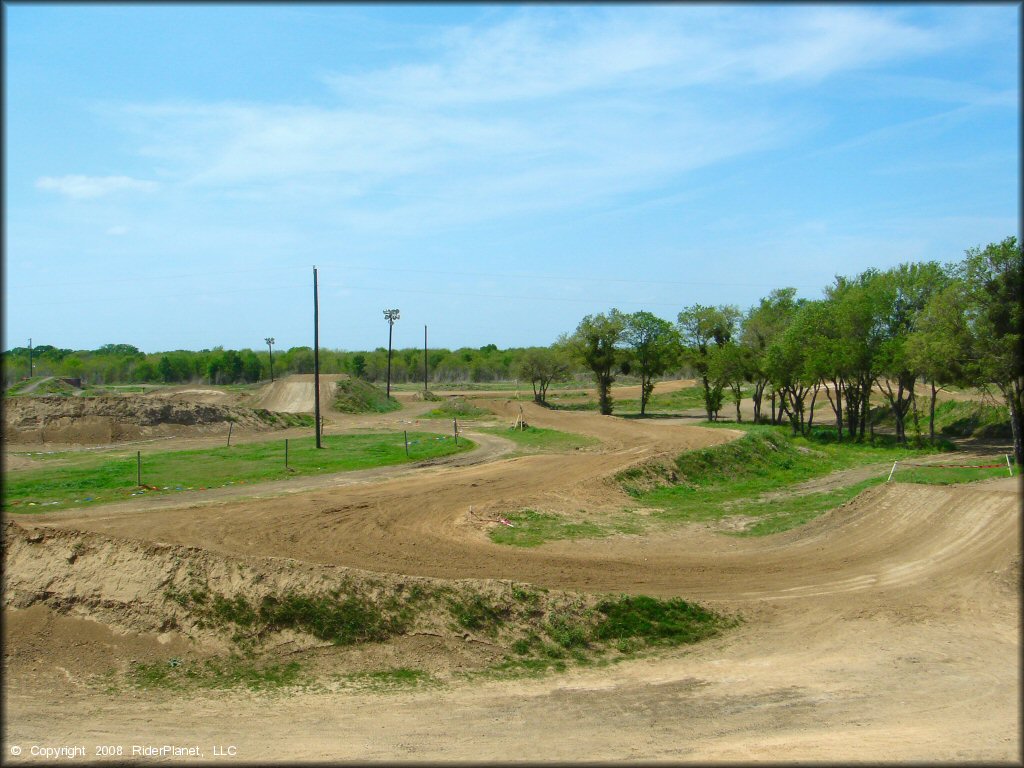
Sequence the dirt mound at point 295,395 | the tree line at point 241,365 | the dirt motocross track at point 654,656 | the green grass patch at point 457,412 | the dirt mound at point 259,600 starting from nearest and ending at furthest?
the dirt motocross track at point 654,656
the dirt mound at point 259,600
the green grass patch at point 457,412
the dirt mound at point 295,395
the tree line at point 241,365

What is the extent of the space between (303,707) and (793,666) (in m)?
8.11

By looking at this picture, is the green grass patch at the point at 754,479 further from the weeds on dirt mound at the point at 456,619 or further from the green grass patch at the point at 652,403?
the green grass patch at the point at 652,403

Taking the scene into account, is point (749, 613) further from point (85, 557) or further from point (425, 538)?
point (85, 557)

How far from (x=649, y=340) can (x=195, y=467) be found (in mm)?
47190

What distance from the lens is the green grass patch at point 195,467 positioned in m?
26.1

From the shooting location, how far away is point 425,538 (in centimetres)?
1992

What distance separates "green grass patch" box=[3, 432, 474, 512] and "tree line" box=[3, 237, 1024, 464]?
46.9 feet

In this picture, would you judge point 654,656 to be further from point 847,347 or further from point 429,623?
point 847,347

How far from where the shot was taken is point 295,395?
72.6 meters

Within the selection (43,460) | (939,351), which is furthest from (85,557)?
(939,351)

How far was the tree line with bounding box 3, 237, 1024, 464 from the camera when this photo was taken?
34375 millimetres

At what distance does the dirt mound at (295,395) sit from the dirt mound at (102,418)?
1666 centimetres

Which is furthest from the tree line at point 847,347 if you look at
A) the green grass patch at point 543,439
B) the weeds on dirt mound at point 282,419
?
the weeds on dirt mound at point 282,419

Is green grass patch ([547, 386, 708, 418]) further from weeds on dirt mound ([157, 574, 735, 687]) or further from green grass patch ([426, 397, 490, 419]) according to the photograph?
weeds on dirt mound ([157, 574, 735, 687])
